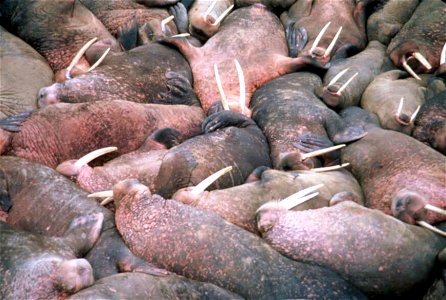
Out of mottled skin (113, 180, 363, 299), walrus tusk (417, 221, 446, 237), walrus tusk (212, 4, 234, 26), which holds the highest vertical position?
mottled skin (113, 180, 363, 299)

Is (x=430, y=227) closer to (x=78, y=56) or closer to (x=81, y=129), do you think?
(x=81, y=129)

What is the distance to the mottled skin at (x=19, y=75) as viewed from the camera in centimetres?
631

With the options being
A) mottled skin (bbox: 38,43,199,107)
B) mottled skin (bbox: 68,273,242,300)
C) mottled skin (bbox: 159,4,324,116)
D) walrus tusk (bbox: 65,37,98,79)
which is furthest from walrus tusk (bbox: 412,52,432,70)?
mottled skin (bbox: 68,273,242,300)

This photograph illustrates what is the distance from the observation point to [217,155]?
582cm

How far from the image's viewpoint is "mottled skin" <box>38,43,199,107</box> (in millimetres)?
6316

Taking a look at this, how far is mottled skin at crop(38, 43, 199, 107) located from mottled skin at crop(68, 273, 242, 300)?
7.36ft

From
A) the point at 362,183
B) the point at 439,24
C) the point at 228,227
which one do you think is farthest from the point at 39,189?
the point at 439,24

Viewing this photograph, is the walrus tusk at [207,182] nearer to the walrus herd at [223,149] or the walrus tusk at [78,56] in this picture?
the walrus herd at [223,149]

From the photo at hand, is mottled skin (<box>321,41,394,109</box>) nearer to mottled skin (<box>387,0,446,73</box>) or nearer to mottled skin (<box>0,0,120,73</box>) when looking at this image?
mottled skin (<box>387,0,446,73</box>)

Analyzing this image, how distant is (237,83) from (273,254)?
264cm

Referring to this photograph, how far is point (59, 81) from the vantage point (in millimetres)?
6828

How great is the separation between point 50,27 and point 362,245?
374cm

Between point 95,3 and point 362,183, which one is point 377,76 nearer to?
point 362,183

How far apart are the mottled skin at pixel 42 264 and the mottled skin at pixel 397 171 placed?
6.73ft
